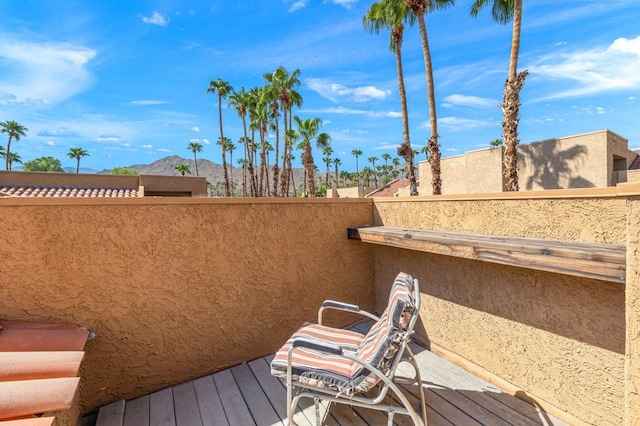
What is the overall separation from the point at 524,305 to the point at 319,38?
11254 millimetres

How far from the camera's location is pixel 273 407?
2.65 m

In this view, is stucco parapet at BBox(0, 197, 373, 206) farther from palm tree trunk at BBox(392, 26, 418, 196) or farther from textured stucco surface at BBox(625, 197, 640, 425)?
palm tree trunk at BBox(392, 26, 418, 196)

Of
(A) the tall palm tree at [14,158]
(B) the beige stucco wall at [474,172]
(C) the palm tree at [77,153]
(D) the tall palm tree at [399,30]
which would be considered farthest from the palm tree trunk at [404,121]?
(A) the tall palm tree at [14,158]

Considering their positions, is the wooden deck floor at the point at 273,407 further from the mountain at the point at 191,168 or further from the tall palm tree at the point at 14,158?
the mountain at the point at 191,168

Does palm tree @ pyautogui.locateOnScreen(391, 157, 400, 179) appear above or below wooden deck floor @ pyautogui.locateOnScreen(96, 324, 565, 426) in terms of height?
above

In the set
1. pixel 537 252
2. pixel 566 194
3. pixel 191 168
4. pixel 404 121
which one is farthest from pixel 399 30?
pixel 191 168

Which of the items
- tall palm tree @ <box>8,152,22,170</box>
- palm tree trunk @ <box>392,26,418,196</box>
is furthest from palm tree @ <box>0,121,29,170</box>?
palm tree trunk @ <box>392,26,418,196</box>

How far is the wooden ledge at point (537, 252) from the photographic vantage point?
1838 mm

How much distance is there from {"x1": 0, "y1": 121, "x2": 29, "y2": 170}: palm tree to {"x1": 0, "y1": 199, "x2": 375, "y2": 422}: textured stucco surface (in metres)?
49.1

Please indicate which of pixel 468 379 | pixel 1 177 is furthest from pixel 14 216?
pixel 1 177

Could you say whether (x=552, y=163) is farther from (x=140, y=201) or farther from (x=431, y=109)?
(x=140, y=201)

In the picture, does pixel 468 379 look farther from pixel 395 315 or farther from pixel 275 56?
pixel 275 56

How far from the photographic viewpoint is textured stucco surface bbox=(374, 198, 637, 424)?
2.15 m

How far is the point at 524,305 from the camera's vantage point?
104 inches
